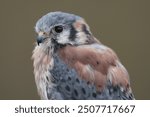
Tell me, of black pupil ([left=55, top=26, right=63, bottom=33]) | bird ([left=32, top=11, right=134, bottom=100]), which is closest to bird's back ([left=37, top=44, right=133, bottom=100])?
bird ([left=32, top=11, right=134, bottom=100])

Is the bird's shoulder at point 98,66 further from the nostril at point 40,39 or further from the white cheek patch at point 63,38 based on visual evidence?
the nostril at point 40,39

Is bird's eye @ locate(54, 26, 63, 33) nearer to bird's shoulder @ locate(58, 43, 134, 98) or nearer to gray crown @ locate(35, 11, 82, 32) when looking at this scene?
gray crown @ locate(35, 11, 82, 32)

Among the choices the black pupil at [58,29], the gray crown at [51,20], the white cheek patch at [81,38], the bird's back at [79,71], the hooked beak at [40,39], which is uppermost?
the gray crown at [51,20]

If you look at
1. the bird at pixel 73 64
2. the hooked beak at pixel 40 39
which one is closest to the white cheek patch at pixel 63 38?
the bird at pixel 73 64

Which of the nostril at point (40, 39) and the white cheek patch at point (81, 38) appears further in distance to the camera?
the white cheek patch at point (81, 38)
